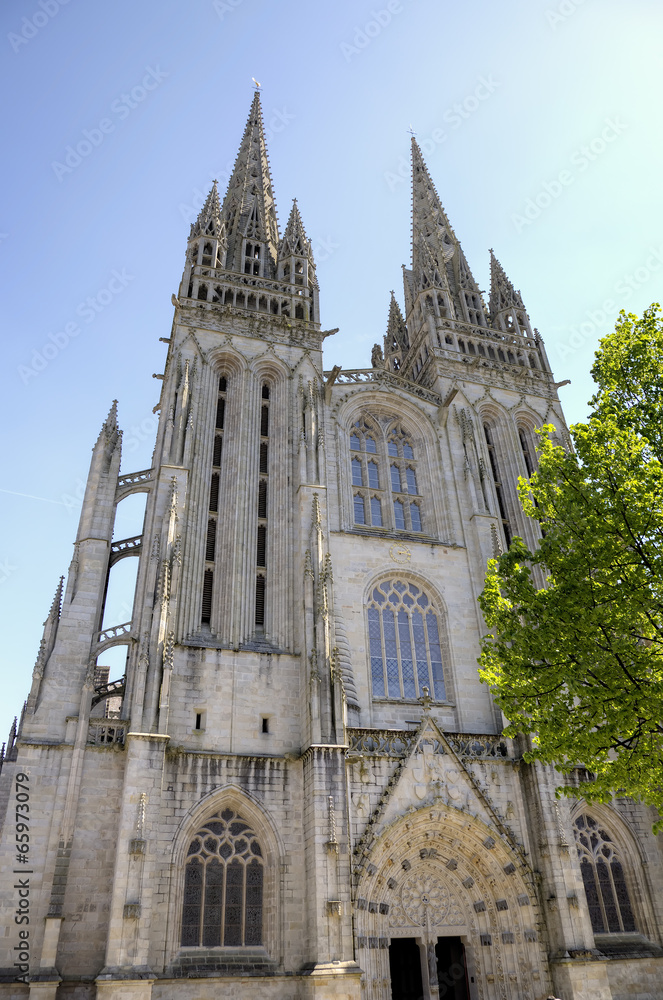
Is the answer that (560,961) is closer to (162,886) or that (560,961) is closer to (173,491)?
(162,886)

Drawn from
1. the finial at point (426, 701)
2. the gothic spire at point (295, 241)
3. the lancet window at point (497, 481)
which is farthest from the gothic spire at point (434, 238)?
the finial at point (426, 701)

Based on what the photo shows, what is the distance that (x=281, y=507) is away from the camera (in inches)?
942

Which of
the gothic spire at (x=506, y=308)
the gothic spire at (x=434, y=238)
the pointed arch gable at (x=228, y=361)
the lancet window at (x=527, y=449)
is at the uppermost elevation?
the gothic spire at (x=434, y=238)

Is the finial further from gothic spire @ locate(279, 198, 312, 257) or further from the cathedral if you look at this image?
gothic spire @ locate(279, 198, 312, 257)

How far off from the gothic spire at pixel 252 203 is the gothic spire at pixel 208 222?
2.98ft

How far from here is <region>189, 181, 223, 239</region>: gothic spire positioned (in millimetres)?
30391

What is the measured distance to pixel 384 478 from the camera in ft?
88.3

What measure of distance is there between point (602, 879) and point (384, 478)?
14.4 meters

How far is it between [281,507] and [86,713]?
8.99 metres

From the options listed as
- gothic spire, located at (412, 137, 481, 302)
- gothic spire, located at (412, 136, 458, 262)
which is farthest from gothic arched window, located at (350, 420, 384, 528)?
gothic spire, located at (412, 136, 458, 262)

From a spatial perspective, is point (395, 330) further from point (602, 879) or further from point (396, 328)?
point (602, 879)

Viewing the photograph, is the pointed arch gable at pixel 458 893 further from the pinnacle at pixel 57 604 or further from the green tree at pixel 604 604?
the pinnacle at pixel 57 604

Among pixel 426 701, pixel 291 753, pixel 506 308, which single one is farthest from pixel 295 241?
pixel 291 753

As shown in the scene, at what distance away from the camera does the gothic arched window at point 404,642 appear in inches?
875
